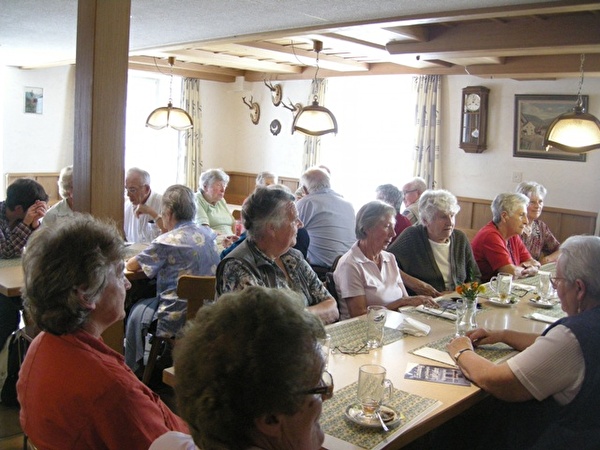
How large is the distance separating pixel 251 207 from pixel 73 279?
48.7 inches

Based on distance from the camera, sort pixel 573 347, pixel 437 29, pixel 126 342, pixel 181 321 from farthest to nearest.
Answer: pixel 437 29 < pixel 126 342 < pixel 181 321 < pixel 573 347

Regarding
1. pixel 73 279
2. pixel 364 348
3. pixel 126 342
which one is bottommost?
pixel 126 342

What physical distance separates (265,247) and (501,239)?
7.24 ft

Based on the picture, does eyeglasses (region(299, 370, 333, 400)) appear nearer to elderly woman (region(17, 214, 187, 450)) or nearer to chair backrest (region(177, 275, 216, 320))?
elderly woman (region(17, 214, 187, 450))

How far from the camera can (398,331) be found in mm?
2590

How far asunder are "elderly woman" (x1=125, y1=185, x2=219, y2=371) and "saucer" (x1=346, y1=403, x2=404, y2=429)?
78.1 inches

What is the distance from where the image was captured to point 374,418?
1.72 metres

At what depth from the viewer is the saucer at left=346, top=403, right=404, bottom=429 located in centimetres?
169

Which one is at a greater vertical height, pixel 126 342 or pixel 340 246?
pixel 340 246

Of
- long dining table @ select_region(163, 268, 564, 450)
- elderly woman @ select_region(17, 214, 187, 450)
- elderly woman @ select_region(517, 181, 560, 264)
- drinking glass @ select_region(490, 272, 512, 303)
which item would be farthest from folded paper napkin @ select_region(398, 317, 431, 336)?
elderly woman @ select_region(517, 181, 560, 264)

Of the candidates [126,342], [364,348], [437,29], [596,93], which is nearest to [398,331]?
[364,348]

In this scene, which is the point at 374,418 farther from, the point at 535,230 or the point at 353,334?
the point at 535,230

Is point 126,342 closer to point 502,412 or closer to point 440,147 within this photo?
point 502,412

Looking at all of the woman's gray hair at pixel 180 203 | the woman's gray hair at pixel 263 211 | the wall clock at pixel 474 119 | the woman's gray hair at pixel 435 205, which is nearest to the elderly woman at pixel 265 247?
the woman's gray hair at pixel 263 211
